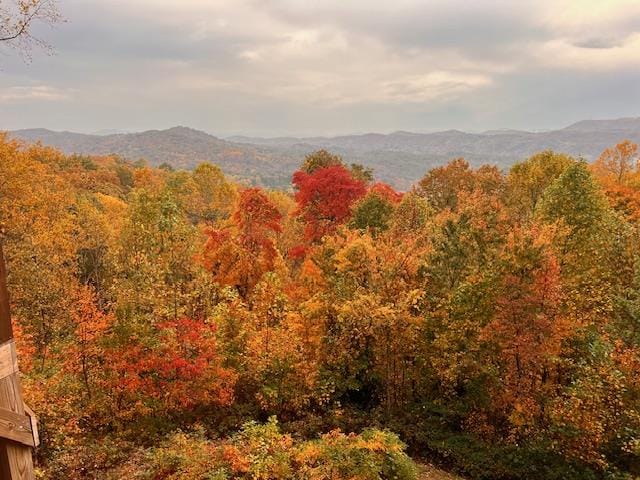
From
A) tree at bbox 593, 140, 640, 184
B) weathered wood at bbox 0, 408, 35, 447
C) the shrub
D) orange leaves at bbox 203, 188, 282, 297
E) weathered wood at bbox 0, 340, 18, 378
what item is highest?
tree at bbox 593, 140, 640, 184

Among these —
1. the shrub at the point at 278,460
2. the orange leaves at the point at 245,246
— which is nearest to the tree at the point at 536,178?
the orange leaves at the point at 245,246

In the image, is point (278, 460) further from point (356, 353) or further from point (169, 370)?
point (356, 353)

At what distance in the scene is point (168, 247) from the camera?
93.2 ft

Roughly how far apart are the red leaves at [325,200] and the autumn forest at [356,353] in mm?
10003

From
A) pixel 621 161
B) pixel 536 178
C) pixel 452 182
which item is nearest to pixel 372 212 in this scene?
pixel 452 182

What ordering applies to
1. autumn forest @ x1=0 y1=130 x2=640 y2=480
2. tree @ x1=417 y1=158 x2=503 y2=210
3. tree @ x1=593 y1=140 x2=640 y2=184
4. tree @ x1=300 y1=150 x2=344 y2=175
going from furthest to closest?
tree @ x1=593 y1=140 x2=640 y2=184, tree @ x1=300 y1=150 x2=344 y2=175, tree @ x1=417 y1=158 x2=503 y2=210, autumn forest @ x1=0 y1=130 x2=640 y2=480

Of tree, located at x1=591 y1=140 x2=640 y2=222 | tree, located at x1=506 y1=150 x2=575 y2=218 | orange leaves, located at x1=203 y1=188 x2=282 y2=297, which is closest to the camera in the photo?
orange leaves, located at x1=203 y1=188 x2=282 y2=297

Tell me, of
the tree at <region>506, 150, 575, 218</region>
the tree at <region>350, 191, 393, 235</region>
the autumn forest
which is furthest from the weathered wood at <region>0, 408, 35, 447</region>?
the tree at <region>506, 150, 575, 218</region>

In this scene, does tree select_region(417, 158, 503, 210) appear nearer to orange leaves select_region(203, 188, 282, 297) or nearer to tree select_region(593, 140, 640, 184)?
tree select_region(593, 140, 640, 184)

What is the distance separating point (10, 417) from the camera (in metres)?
3.53

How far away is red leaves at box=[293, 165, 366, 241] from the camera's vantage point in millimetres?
40094

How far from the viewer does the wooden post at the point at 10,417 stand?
137 inches

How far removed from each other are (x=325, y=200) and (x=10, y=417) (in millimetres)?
37733

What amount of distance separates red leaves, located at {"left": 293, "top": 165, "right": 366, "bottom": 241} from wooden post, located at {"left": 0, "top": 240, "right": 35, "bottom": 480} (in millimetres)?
36281
